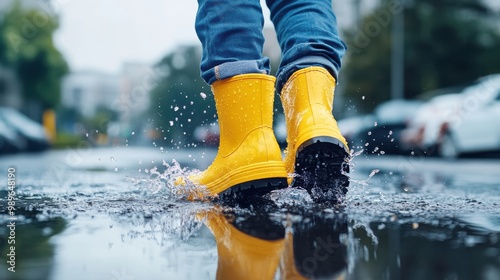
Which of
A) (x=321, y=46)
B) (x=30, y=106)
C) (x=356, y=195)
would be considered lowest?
(x=356, y=195)

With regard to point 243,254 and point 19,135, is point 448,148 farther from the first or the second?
point 19,135

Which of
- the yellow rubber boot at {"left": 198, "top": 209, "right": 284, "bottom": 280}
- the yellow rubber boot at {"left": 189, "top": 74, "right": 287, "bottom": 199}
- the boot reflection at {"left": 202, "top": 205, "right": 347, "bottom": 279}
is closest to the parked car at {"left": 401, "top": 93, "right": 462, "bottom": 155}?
the yellow rubber boot at {"left": 189, "top": 74, "right": 287, "bottom": 199}

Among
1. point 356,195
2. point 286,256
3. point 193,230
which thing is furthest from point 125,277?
point 356,195

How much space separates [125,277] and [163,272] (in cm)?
7

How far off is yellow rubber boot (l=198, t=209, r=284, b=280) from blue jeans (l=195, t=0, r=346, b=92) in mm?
621

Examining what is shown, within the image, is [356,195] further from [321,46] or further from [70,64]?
[70,64]

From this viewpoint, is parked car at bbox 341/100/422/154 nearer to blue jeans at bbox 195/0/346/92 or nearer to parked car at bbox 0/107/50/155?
parked car at bbox 0/107/50/155

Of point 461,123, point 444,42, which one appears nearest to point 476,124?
point 461,123

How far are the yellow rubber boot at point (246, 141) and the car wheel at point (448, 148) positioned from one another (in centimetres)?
883

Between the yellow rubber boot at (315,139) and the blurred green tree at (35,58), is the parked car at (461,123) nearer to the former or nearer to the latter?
the yellow rubber boot at (315,139)

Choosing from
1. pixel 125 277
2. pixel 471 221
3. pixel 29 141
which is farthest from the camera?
pixel 29 141

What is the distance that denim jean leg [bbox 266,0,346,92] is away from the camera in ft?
7.59

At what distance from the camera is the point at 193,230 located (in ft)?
5.59

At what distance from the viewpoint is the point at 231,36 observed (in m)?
2.20
